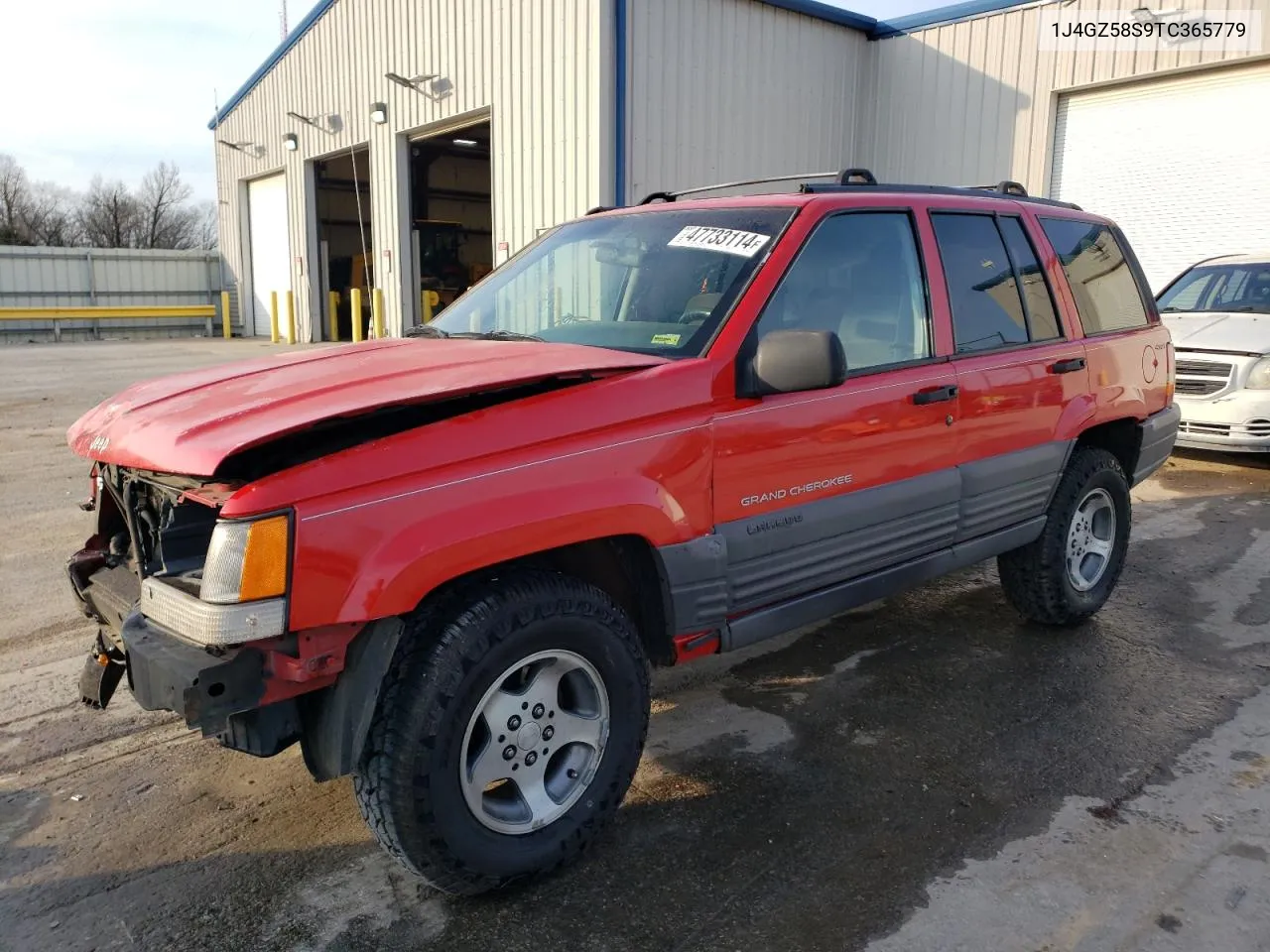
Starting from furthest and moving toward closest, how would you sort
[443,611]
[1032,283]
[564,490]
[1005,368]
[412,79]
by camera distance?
1. [412,79]
2. [1032,283]
3. [1005,368]
4. [564,490]
5. [443,611]

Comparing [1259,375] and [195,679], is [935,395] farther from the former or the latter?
[1259,375]

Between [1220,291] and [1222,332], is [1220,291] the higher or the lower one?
the higher one

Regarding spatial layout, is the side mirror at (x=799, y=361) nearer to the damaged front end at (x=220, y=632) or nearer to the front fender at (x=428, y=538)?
the front fender at (x=428, y=538)

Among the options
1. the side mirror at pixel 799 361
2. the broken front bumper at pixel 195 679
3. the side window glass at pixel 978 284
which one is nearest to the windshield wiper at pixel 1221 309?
the side window glass at pixel 978 284

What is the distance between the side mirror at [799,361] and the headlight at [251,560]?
146 cm

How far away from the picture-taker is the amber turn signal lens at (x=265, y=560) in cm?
224

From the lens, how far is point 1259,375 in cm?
829

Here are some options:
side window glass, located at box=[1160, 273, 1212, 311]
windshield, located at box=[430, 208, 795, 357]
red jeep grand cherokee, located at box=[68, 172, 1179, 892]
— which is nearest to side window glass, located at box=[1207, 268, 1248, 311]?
side window glass, located at box=[1160, 273, 1212, 311]

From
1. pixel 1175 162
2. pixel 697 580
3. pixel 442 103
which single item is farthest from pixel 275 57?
pixel 697 580

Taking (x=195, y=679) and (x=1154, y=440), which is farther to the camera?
(x=1154, y=440)

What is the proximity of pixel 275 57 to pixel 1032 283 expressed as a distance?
2108cm

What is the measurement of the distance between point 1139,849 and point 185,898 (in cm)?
272

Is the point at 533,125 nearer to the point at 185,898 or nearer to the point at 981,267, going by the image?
the point at 981,267

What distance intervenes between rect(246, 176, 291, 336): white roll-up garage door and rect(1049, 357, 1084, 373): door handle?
70.8 feet
